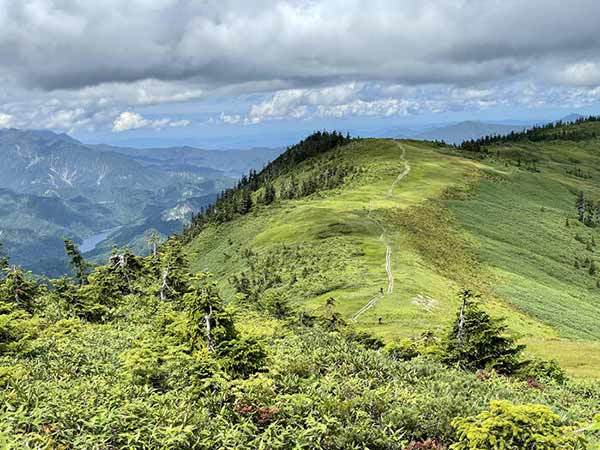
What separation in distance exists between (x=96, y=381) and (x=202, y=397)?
349cm

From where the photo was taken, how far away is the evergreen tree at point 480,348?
84.1 ft

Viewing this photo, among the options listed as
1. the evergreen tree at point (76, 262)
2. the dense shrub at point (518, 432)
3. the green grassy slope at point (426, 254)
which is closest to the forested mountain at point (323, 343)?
the dense shrub at point (518, 432)

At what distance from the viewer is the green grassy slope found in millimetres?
56562

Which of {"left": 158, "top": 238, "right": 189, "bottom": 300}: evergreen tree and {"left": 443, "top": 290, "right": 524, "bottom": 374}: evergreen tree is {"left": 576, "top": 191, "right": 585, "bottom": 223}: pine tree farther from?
{"left": 443, "top": 290, "right": 524, "bottom": 374}: evergreen tree

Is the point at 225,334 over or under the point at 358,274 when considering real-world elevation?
over

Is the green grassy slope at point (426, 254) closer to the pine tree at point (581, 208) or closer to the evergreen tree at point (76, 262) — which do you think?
the pine tree at point (581, 208)

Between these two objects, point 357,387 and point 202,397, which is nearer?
point 202,397

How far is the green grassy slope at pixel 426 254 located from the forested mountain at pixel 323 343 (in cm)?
46

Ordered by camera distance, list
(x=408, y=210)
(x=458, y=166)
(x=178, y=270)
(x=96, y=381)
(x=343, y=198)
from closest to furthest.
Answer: (x=96, y=381)
(x=178, y=270)
(x=408, y=210)
(x=343, y=198)
(x=458, y=166)

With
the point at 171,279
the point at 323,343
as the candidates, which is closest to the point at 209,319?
the point at 323,343

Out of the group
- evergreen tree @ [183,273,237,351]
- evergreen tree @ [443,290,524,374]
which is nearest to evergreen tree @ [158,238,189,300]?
evergreen tree @ [443,290,524,374]

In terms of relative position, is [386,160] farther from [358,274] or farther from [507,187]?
[358,274]

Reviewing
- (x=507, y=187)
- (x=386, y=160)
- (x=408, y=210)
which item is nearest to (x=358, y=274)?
(x=408, y=210)

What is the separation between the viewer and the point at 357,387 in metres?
14.6
